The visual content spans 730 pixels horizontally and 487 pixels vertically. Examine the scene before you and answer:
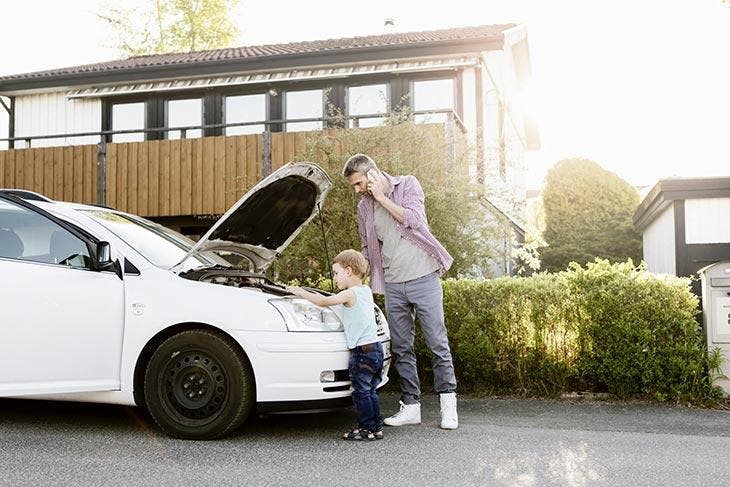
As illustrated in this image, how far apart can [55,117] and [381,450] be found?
1639 cm

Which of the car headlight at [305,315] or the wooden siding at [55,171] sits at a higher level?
the wooden siding at [55,171]

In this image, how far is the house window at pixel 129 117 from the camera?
734 inches

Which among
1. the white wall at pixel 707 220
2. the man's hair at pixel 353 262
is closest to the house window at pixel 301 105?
the white wall at pixel 707 220

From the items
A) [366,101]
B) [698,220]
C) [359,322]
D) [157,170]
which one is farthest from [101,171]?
[359,322]

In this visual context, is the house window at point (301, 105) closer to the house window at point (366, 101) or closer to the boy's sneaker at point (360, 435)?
the house window at point (366, 101)

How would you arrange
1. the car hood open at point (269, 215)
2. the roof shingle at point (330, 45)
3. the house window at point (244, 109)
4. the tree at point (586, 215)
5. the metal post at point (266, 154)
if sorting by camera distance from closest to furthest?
the car hood open at point (269, 215) → the metal post at point (266, 154) → the roof shingle at point (330, 45) → the house window at point (244, 109) → the tree at point (586, 215)

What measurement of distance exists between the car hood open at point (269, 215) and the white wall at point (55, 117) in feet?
43.4

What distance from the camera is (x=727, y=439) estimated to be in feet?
18.5

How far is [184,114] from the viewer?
60.6ft

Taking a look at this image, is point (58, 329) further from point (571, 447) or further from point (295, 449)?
point (571, 447)

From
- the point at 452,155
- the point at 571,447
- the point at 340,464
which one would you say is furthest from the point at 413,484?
the point at 452,155

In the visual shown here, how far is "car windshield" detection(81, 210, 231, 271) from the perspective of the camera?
5730 millimetres

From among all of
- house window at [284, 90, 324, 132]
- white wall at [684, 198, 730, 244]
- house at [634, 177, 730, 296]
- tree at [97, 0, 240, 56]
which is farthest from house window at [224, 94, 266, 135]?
tree at [97, 0, 240, 56]

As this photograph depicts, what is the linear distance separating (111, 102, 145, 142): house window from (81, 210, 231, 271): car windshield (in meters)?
12.7
